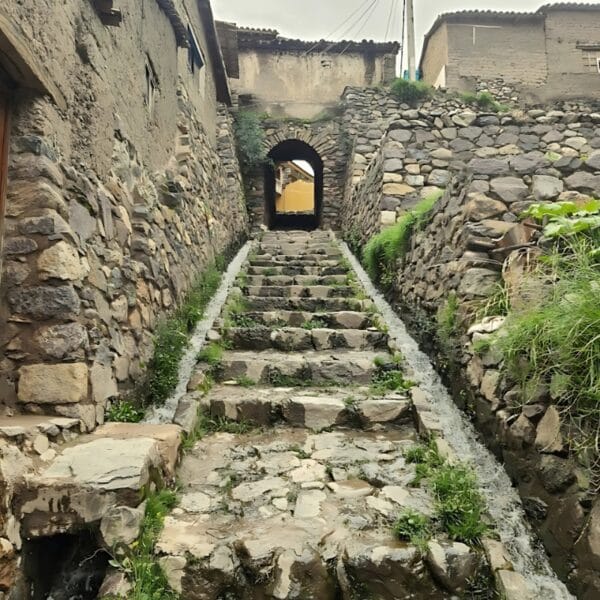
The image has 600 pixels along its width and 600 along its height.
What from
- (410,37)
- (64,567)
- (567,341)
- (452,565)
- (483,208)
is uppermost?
(410,37)

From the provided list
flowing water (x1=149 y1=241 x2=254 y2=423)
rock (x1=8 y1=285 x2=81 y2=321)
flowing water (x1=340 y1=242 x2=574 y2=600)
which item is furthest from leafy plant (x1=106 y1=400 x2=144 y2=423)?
flowing water (x1=340 y1=242 x2=574 y2=600)

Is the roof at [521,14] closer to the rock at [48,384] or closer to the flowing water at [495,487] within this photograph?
the flowing water at [495,487]

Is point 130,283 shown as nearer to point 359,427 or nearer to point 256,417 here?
point 256,417

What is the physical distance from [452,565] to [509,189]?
3.00m

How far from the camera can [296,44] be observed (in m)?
13.1

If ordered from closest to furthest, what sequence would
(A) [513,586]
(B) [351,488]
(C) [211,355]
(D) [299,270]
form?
(A) [513,586] → (B) [351,488] → (C) [211,355] → (D) [299,270]

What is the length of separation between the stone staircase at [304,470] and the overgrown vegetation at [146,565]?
0.14 ft

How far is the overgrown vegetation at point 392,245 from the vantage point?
536 cm

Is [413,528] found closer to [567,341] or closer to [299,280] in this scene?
[567,341]

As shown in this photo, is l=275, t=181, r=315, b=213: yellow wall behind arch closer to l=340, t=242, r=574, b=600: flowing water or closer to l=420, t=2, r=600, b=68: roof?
l=420, t=2, r=600, b=68: roof

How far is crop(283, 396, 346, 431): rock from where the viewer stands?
360cm

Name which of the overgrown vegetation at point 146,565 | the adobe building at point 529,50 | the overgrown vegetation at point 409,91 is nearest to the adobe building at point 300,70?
the overgrown vegetation at point 409,91

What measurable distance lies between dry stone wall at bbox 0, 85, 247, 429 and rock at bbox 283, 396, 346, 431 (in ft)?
3.83

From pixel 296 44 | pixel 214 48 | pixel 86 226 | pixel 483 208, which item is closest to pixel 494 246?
pixel 483 208
